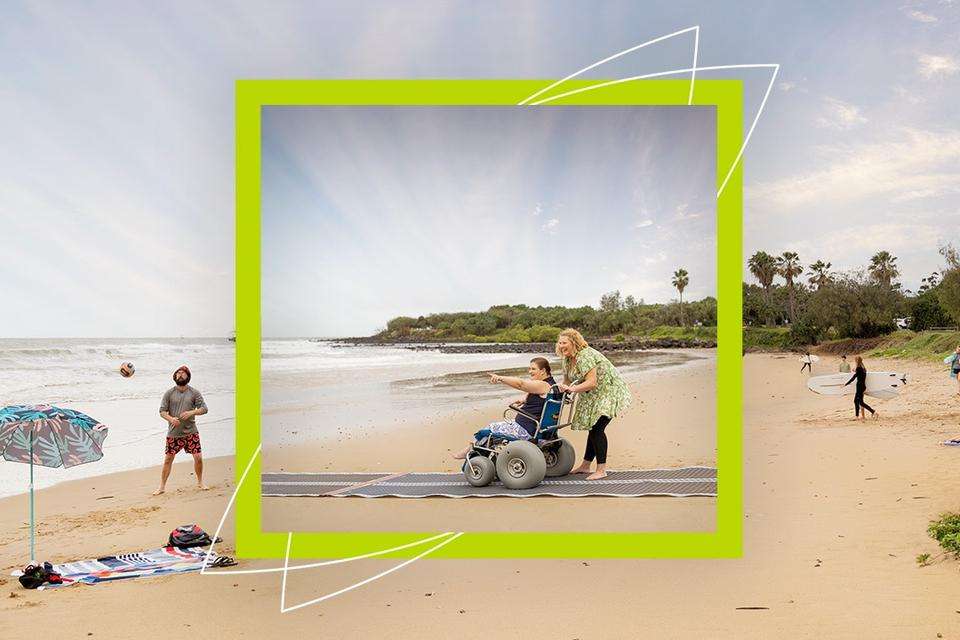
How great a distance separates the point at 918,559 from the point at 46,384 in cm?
1854

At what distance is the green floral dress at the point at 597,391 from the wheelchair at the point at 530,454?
0.32 feet

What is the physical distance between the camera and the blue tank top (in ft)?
18.9

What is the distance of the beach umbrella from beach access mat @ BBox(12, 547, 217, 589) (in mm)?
431

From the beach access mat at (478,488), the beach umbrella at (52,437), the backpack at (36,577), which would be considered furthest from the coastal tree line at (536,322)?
the backpack at (36,577)

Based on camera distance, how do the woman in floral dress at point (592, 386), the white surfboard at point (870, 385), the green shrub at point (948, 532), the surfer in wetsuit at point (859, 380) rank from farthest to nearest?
the white surfboard at point (870, 385)
the surfer in wetsuit at point (859, 380)
the woman in floral dress at point (592, 386)
the green shrub at point (948, 532)

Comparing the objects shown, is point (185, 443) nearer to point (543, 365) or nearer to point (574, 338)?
point (543, 365)

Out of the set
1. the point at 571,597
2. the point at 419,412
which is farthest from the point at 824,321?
the point at 571,597

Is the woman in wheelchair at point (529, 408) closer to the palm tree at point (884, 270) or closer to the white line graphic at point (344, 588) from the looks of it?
the white line graphic at point (344, 588)

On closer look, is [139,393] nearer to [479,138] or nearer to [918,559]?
[479,138]

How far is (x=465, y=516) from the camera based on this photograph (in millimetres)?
5148

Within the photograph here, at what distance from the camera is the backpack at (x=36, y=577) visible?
192 inches

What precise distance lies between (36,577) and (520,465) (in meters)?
3.00

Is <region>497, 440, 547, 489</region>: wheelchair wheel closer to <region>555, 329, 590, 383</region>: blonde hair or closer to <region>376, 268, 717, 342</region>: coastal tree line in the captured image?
<region>555, 329, 590, 383</region>: blonde hair

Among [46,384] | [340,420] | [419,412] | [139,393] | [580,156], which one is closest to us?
[580,156]
